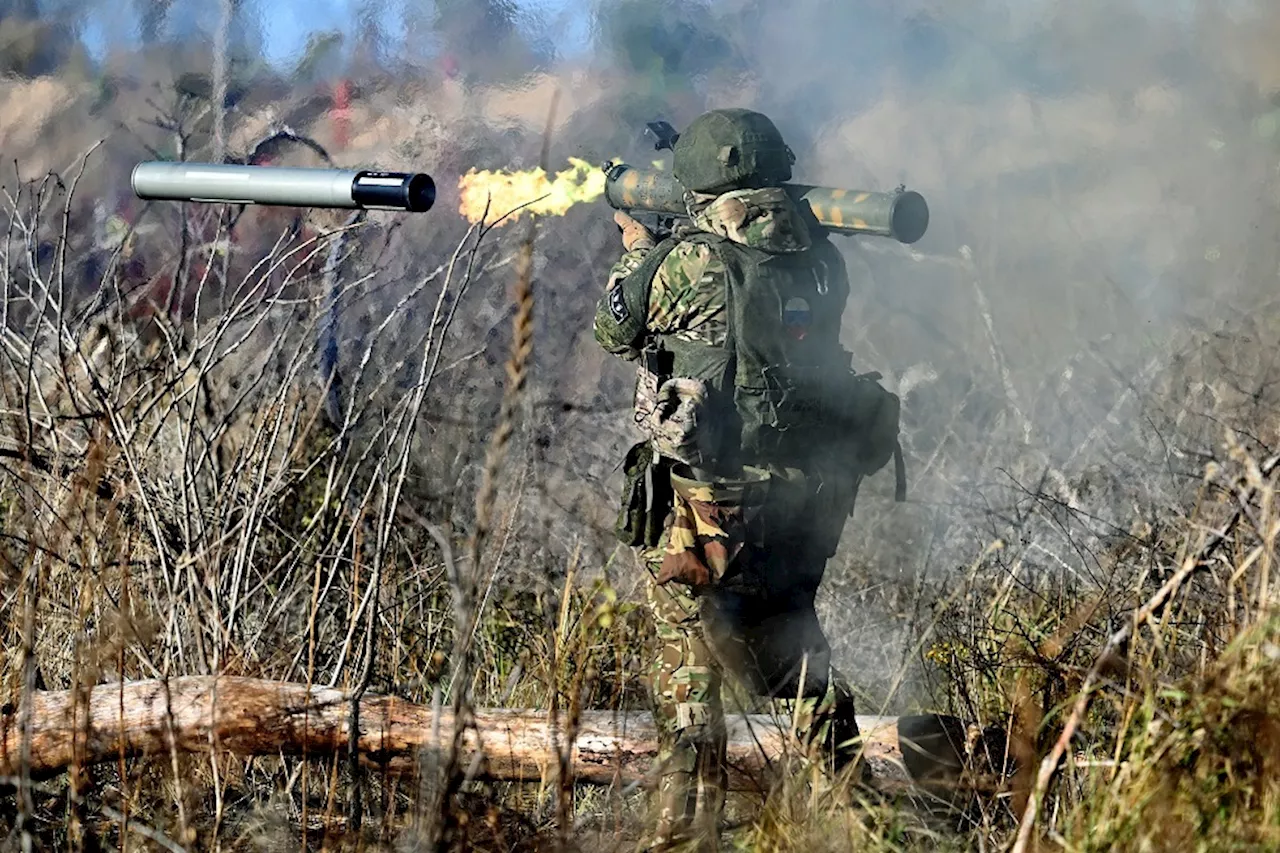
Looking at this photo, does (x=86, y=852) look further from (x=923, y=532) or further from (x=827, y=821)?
(x=923, y=532)

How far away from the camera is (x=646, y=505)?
3.57 m

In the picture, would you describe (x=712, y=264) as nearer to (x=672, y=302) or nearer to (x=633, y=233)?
(x=672, y=302)

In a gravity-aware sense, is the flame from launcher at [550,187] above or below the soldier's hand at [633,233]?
above

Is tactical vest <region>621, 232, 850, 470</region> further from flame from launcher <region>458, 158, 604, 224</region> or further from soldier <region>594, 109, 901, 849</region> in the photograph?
flame from launcher <region>458, 158, 604, 224</region>

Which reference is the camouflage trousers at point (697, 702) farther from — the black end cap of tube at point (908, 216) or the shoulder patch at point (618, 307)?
the black end cap of tube at point (908, 216)

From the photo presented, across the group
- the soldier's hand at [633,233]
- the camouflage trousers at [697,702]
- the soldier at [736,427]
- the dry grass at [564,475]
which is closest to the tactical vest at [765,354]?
the soldier at [736,427]

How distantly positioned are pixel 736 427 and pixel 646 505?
32 cm

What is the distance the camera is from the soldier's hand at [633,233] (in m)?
3.85

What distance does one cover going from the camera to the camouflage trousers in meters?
3.21

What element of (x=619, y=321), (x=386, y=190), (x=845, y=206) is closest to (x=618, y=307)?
(x=619, y=321)

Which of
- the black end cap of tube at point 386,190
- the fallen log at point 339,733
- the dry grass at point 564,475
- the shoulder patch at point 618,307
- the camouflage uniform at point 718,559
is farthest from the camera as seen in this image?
the shoulder patch at point 618,307

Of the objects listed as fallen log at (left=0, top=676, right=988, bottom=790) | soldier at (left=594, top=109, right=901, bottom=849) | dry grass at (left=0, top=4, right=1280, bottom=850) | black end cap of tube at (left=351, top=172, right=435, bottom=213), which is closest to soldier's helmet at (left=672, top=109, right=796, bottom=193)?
soldier at (left=594, top=109, right=901, bottom=849)

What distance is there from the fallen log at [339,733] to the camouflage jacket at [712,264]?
3.37 ft

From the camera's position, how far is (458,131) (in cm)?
683
